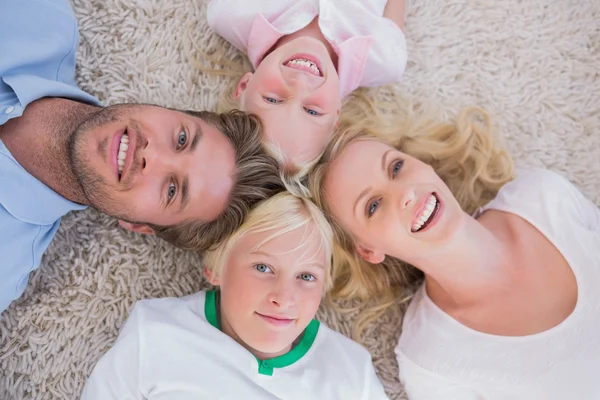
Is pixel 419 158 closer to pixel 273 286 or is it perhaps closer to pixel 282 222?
pixel 282 222

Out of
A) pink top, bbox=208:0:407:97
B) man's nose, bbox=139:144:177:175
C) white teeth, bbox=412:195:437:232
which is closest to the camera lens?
man's nose, bbox=139:144:177:175

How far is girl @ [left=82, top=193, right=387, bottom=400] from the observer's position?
4.61 feet

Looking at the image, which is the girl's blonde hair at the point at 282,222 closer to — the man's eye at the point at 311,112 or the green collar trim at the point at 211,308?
the green collar trim at the point at 211,308

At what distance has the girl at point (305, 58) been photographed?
4.85 ft

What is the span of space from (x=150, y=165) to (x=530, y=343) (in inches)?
41.1

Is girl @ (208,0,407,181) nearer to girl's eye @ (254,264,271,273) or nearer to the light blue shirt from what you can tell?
girl's eye @ (254,264,271,273)

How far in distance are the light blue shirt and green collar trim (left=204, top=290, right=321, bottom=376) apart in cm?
43

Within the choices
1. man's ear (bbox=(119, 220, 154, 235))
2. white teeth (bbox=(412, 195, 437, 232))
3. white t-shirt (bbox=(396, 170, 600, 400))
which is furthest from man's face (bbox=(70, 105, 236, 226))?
white t-shirt (bbox=(396, 170, 600, 400))

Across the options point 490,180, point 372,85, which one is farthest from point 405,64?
point 490,180

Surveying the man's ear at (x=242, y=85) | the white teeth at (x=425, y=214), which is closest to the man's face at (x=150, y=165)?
the man's ear at (x=242, y=85)

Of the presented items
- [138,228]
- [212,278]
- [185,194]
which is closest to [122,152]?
[185,194]

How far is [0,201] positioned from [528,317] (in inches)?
53.1

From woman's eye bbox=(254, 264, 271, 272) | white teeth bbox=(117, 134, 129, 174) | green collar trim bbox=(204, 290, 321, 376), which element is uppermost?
white teeth bbox=(117, 134, 129, 174)

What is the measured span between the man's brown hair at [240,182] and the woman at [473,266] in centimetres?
13
